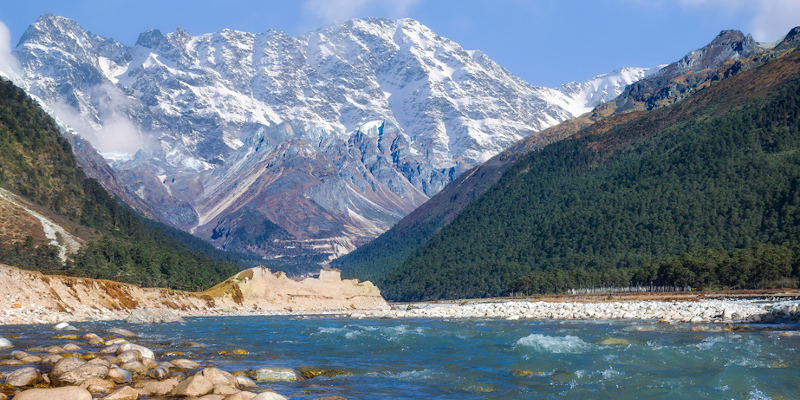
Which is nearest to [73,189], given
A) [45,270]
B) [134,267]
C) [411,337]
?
[134,267]

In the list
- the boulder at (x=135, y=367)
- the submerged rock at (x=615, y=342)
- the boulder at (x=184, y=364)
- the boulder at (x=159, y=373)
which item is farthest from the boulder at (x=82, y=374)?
the submerged rock at (x=615, y=342)

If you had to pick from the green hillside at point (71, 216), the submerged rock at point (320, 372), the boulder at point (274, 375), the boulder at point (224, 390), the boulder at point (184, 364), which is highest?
the green hillside at point (71, 216)

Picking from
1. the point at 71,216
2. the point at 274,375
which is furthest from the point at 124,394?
the point at 71,216

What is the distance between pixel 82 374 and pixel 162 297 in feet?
284

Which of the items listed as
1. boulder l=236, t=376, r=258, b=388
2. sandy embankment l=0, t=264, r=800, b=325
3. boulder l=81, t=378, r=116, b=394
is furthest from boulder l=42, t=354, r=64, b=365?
sandy embankment l=0, t=264, r=800, b=325

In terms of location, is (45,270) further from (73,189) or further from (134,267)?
(73,189)

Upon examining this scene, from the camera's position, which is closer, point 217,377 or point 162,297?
point 217,377

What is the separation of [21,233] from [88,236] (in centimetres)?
1900

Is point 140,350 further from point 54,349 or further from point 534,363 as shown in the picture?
point 534,363

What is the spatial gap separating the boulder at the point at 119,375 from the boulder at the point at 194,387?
3.09 m

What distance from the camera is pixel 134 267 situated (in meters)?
134

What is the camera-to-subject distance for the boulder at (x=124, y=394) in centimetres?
2158

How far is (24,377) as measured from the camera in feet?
77.6

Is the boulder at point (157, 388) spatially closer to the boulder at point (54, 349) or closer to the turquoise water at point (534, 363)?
the turquoise water at point (534, 363)
